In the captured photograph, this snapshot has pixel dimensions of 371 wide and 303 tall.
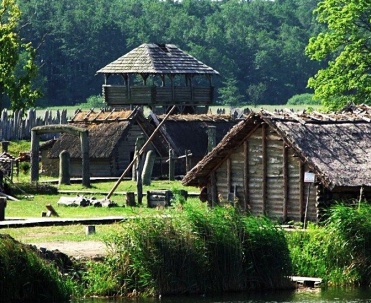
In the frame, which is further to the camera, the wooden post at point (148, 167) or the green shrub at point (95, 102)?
the green shrub at point (95, 102)

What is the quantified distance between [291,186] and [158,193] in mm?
5261

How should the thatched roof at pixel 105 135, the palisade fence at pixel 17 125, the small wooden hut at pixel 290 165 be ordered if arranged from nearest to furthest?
the small wooden hut at pixel 290 165
the thatched roof at pixel 105 135
the palisade fence at pixel 17 125

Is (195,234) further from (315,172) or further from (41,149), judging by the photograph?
(41,149)

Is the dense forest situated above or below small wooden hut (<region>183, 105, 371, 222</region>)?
above

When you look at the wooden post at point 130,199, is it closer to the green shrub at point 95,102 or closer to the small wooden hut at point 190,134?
the small wooden hut at point 190,134

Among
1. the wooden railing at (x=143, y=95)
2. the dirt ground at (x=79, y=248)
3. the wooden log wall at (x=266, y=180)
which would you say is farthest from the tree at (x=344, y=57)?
the dirt ground at (x=79, y=248)

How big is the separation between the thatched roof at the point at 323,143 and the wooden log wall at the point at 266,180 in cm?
35

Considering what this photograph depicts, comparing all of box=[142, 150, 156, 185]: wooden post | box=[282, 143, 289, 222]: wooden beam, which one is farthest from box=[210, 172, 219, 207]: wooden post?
box=[142, 150, 156, 185]: wooden post

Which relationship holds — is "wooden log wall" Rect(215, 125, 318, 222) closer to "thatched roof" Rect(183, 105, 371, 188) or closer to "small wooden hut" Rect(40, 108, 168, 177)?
"thatched roof" Rect(183, 105, 371, 188)

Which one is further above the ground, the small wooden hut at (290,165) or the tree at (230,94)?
the tree at (230,94)

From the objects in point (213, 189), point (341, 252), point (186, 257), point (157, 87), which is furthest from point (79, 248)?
point (157, 87)

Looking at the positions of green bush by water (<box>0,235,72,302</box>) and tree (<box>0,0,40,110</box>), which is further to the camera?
tree (<box>0,0,40,110</box>)

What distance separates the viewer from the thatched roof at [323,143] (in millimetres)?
39312

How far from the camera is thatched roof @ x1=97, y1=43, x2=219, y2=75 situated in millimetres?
75000
